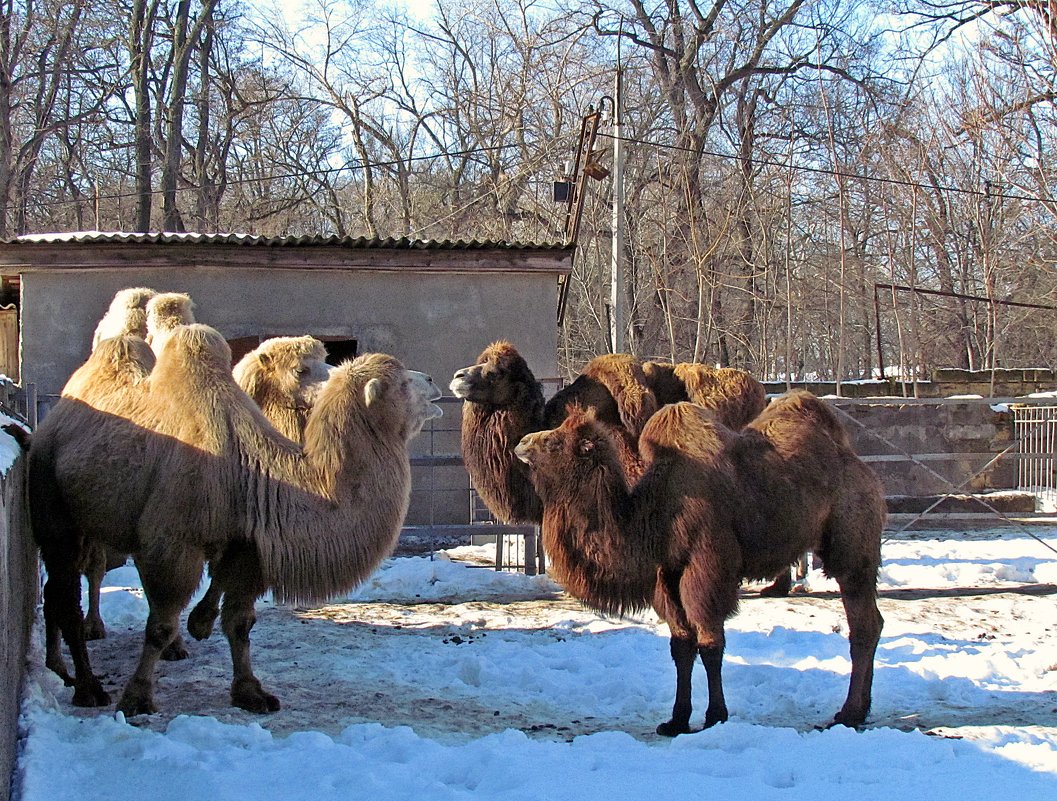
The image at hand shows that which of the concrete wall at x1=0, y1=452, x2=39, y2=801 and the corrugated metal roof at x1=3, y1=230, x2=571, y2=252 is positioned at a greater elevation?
A: the corrugated metal roof at x1=3, y1=230, x2=571, y2=252

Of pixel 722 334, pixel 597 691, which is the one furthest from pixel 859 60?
pixel 597 691

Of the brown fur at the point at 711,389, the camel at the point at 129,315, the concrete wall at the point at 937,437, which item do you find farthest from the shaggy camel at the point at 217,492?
the concrete wall at the point at 937,437

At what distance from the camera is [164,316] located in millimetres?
7082

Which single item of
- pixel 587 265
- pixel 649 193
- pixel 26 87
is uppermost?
pixel 26 87

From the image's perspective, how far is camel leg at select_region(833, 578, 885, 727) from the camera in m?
5.95

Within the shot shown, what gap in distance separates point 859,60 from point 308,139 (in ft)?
56.2

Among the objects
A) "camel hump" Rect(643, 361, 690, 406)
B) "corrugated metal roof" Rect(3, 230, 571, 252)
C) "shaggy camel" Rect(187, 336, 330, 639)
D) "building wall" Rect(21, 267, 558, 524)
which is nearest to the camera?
"shaggy camel" Rect(187, 336, 330, 639)

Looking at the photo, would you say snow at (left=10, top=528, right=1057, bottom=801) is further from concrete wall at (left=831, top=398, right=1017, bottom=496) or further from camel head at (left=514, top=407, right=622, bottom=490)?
concrete wall at (left=831, top=398, right=1017, bottom=496)

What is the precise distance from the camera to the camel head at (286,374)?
727 cm

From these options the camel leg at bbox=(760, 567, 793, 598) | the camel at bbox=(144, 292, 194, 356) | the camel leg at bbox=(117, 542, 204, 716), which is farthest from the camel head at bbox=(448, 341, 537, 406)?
the camel leg at bbox=(760, 567, 793, 598)

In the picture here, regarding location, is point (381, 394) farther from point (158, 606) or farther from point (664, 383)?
point (664, 383)

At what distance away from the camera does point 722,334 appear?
2667 cm

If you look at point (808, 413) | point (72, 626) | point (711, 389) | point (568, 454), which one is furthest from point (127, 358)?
point (711, 389)

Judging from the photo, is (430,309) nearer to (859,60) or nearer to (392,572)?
(392,572)
